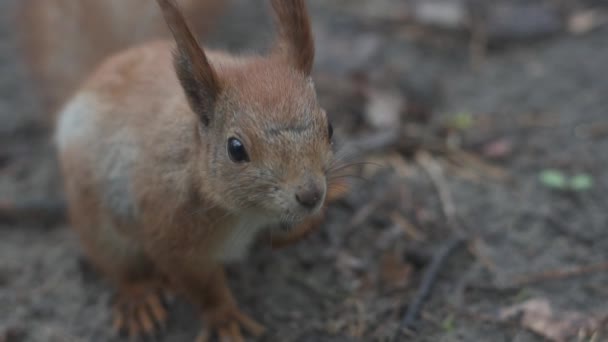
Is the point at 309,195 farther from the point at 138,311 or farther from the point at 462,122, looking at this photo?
the point at 462,122

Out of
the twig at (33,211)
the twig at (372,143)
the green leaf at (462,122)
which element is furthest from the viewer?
the green leaf at (462,122)

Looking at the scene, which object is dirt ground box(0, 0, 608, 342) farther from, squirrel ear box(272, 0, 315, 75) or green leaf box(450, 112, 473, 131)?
squirrel ear box(272, 0, 315, 75)

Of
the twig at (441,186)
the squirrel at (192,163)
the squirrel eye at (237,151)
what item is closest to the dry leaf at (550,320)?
the twig at (441,186)

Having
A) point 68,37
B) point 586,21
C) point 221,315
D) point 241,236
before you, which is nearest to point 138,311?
point 221,315

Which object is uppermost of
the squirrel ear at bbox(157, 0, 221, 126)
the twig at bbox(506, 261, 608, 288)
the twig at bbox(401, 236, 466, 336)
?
the squirrel ear at bbox(157, 0, 221, 126)

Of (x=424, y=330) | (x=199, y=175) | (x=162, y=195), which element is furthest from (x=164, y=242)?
(x=424, y=330)

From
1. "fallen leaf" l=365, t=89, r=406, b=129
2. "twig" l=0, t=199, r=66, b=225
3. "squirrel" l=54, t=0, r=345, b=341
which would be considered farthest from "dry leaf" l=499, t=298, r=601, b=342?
"twig" l=0, t=199, r=66, b=225

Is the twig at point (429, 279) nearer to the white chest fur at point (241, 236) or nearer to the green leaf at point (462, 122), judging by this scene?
the white chest fur at point (241, 236)

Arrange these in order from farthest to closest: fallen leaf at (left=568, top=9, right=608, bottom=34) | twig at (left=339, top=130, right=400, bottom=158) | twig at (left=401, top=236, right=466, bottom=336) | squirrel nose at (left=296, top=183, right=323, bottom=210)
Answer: fallen leaf at (left=568, top=9, right=608, bottom=34) < twig at (left=339, top=130, right=400, bottom=158) < twig at (left=401, top=236, right=466, bottom=336) < squirrel nose at (left=296, top=183, right=323, bottom=210)
